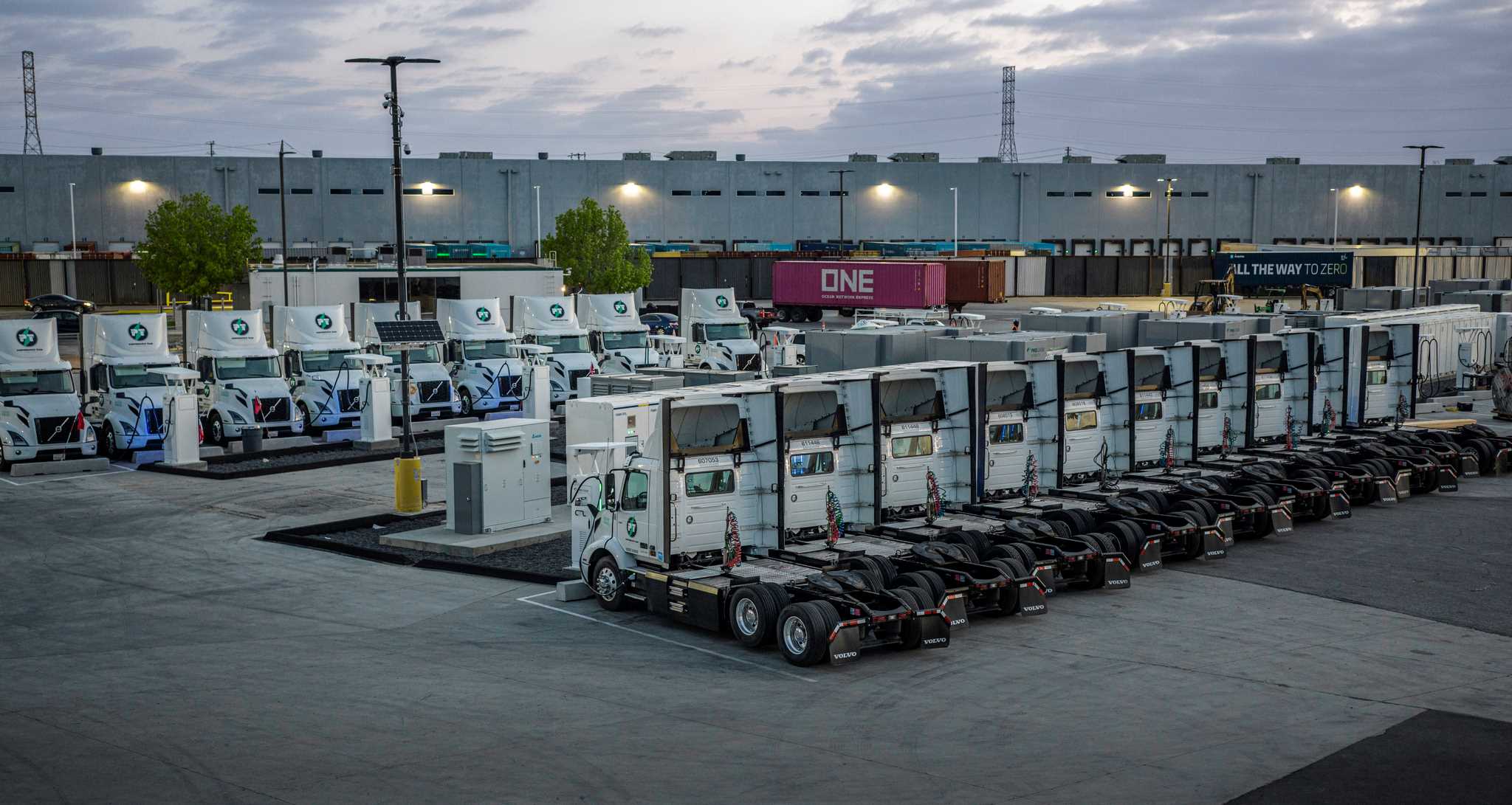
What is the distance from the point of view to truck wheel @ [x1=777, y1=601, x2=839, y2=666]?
16281 mm

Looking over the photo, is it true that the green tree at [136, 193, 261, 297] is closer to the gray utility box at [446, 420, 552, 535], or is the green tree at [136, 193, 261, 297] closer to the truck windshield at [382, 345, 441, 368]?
the truck windshield at [382, 345, 441, 368]

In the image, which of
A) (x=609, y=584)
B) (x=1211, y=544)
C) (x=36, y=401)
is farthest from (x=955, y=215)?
(x=609, y=584)

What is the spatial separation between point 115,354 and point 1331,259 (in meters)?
66.1

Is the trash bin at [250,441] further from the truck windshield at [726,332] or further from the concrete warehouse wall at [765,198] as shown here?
the concrete warehouse wall at [765,198]

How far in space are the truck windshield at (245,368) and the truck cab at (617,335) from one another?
1075 centimetres

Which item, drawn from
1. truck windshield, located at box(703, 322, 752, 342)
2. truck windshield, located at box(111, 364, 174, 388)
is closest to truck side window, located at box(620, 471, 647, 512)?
truck windshield, located at box(111, 364, 174, 388)

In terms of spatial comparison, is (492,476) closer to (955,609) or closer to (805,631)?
(805,631)

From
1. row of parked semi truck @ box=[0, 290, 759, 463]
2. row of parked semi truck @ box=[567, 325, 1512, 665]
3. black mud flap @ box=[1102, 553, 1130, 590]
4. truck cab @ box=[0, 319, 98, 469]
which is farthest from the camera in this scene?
row of parked semi truck @ box=[0, 290, 759, 463]

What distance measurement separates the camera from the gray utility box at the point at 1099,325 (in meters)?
32.0

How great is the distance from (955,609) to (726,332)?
30.0 metres

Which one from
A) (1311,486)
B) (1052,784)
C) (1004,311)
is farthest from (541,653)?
(1004,311)

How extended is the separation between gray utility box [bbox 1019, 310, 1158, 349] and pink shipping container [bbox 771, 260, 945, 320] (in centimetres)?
3851

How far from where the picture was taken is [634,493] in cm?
1903

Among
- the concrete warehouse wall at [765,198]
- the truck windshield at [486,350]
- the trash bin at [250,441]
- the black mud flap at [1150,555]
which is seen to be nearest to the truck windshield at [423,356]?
the truck windshield at [486,350]
